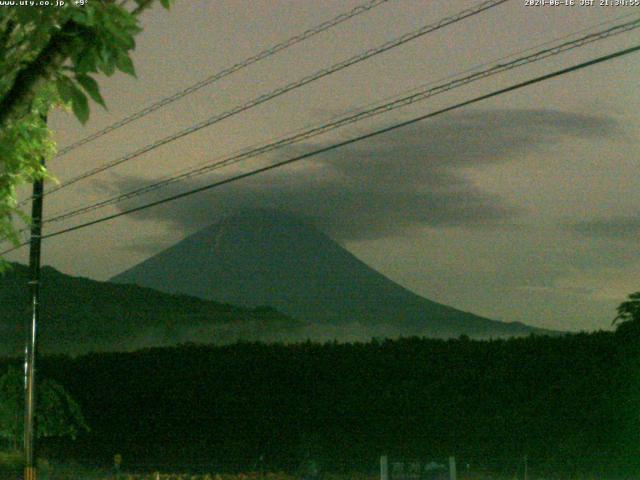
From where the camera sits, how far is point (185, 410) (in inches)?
991

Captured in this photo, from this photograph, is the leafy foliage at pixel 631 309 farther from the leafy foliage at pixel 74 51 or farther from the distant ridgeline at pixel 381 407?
the leafy foliage at pixel 74 51

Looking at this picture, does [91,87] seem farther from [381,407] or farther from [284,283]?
[284,283]

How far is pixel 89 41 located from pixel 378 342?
1822 centimetres

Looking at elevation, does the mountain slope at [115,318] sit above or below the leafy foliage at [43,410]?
above

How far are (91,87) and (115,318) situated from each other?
66.6 m

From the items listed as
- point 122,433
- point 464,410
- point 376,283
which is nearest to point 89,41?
point 464,410

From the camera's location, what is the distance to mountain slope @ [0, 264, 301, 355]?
64.9 meters

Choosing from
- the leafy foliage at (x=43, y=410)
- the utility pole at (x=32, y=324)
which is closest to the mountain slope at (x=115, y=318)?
the leafy foliage at (x=43, y=410)

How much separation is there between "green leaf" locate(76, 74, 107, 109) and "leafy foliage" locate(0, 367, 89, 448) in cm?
2201

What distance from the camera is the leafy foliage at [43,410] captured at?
25438mm

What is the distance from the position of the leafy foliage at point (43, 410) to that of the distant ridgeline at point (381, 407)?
3.33 feet

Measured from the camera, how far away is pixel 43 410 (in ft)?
83.4

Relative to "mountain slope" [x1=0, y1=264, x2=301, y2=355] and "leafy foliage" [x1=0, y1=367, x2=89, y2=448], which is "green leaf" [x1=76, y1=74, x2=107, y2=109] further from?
"mountain slope" [x1=0, y1=264, x2=301, y2=355]

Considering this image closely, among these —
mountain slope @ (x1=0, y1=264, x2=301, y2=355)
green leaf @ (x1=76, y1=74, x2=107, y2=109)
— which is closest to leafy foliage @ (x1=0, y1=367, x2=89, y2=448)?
green leaf @ (x1=76, y1=74, x2=107, y2=109)
